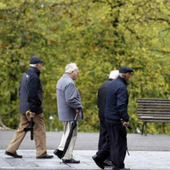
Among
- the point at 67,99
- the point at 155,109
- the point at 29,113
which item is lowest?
the point at 155,109

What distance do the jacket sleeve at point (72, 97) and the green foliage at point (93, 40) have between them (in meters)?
14.8

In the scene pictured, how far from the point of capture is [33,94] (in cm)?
1194

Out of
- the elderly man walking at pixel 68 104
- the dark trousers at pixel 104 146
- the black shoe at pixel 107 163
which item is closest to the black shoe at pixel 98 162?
the dark trousers at pixel 104 146

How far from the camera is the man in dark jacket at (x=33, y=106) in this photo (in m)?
12.0

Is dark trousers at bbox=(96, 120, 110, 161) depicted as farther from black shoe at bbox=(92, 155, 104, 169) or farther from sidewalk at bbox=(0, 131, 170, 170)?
sidewalk at bbox=(0, 131, 170, 170)

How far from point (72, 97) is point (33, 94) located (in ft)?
2.57

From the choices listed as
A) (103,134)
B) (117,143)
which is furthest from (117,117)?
(103,134)

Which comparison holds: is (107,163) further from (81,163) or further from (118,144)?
(118,144)

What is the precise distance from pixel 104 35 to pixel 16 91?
470cm

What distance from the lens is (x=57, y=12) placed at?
27.7m

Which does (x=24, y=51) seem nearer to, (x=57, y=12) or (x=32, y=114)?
(x=57, y=12)

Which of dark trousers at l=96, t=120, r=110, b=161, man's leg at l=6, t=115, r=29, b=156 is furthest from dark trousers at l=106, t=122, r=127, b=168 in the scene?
man's leg at l=6, t=115, r=29, b=156

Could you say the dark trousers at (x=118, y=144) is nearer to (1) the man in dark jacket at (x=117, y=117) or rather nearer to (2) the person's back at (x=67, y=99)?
(1) the man in dark jacket at (x=117, y=117)

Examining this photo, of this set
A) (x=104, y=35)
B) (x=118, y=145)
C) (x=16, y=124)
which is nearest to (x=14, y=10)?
(x=104, y=35)
